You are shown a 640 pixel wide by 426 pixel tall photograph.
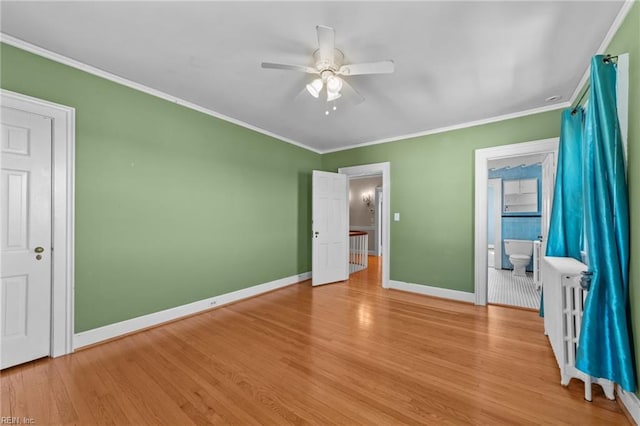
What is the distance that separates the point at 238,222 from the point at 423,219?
9.50ft

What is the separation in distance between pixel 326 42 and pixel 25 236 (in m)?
2.86

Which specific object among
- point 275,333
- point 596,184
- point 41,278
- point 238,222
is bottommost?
point 275,333

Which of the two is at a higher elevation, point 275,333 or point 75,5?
point 75,5

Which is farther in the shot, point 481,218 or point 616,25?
point 481,218

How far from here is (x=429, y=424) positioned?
1.55 m

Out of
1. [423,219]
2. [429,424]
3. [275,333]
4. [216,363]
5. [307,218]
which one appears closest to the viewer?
[429,424]

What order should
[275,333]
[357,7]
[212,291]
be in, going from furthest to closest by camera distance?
[212,291] < [275,333] < [357,7]

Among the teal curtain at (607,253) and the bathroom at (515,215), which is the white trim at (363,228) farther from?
the teal curtain at (607,253)

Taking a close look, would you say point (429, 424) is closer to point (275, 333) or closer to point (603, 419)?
point (603, 419)

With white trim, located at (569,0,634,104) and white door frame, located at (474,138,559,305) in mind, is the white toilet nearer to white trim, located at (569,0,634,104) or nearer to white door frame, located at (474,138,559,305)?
white door frame, located at (474,138,559,305)

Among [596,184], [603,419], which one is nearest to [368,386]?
[603,419]

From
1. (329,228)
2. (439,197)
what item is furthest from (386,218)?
(329,228)

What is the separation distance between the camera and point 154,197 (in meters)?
2.89

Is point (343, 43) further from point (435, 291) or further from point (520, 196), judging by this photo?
point (520, 196)
